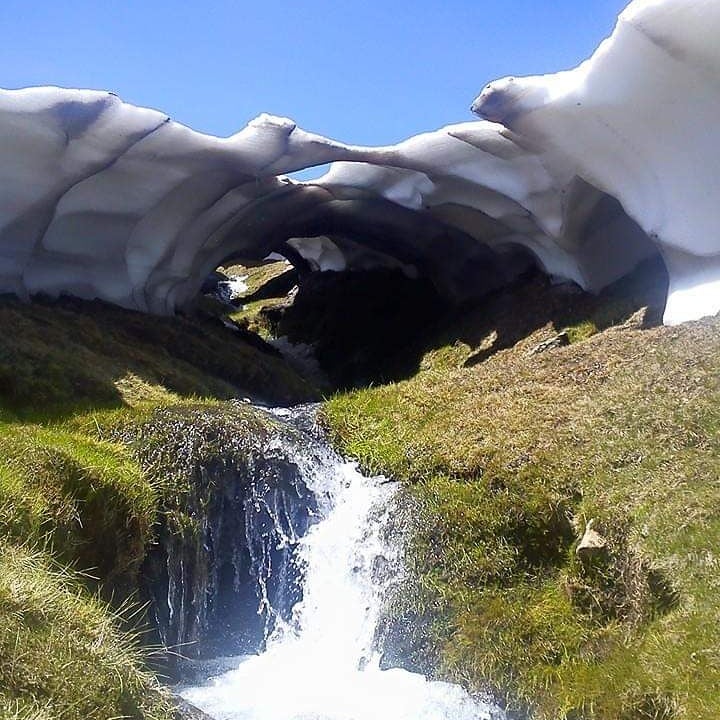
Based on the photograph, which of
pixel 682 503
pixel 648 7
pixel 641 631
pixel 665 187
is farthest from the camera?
pixel 665 187

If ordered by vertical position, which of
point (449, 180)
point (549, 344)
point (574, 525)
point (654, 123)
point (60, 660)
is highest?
point (654, 123)

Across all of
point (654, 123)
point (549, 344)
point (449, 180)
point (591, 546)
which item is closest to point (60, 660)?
point (591, 546)

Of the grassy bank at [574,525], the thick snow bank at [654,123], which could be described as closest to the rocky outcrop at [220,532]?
the grassy bank at [574,525]

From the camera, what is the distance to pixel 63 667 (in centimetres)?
589

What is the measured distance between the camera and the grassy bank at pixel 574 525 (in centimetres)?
792

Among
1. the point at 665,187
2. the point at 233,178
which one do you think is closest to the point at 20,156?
the point at 233,178

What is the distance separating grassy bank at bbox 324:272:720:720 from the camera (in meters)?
7.92

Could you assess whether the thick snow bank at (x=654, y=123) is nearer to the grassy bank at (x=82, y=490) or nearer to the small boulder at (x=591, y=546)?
the small boulder at (x=591, y=546)

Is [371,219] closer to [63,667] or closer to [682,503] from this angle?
[682,503]

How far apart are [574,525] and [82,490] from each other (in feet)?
18.9

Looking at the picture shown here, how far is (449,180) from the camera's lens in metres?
22.0

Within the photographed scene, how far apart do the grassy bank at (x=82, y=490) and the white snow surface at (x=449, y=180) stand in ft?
7.49

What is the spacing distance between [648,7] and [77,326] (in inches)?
486

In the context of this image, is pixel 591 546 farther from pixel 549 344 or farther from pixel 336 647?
pixel 549 344
